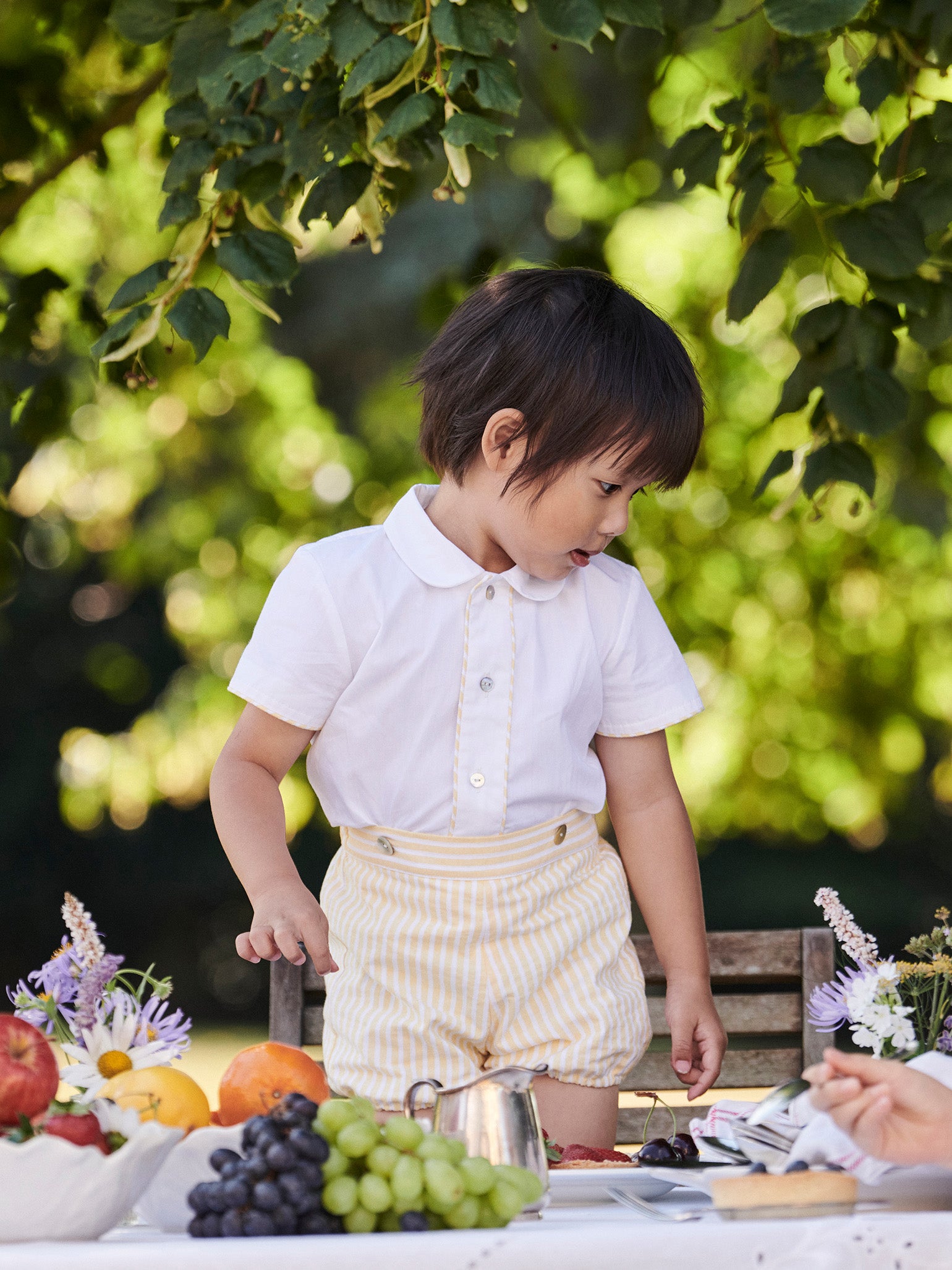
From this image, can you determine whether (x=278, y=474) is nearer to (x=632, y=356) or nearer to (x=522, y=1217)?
(x=632, y=356)

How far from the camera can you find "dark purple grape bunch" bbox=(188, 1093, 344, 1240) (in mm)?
874

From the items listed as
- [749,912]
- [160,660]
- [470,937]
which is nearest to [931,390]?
[470,937]

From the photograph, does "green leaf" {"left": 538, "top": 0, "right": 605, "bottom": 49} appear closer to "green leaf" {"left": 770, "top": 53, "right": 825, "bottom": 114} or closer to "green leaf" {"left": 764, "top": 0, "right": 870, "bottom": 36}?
"green leaf" {"left": 764, "top": 0, "right": 870, "bottom": 36}

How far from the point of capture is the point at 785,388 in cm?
249

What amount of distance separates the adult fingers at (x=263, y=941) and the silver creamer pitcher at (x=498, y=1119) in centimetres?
37

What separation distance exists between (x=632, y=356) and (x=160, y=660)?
5.87m

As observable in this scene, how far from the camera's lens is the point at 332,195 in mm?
2131

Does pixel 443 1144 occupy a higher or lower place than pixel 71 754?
higher

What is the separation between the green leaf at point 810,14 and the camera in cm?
171

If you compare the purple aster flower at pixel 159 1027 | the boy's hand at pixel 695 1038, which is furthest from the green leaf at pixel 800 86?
the purple aster flower at pixel 159 1027

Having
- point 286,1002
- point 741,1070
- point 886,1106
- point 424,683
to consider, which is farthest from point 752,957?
point 886,1106

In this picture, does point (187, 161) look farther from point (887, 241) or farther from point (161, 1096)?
point (161, 1096)

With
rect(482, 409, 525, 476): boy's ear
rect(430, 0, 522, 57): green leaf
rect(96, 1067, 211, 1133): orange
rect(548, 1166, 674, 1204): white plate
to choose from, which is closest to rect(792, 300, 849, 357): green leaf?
rect(430, 0, 522, 57): green leaf

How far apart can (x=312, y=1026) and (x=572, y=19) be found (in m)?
1.59
